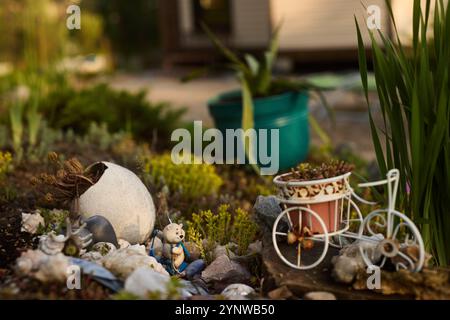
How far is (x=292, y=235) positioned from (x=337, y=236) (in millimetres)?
327

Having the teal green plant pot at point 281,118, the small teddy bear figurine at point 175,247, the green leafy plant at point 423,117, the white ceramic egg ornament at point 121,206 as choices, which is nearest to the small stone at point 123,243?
the white ceramic egg ornament at point 121,206

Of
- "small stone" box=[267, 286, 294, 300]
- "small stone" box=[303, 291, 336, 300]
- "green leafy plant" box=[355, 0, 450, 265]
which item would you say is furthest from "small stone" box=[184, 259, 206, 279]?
"green leafy plant" box=[355, 0, 450, 265]

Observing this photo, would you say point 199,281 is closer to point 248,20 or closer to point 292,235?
point 292,235

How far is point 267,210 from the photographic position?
3029 mm

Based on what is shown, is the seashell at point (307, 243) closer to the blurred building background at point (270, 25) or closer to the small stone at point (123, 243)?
the small stone at point (123, 243)

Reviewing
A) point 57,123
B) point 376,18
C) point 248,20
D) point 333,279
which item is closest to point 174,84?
point 248,20

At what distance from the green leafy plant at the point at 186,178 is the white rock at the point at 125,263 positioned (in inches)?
52.6

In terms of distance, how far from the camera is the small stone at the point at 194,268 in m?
2.82

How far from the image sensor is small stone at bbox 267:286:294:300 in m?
2.37

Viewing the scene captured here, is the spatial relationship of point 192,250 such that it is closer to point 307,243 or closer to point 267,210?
point 267,210

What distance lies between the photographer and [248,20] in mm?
13305

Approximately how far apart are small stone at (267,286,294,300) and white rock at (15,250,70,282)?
2.51 ft

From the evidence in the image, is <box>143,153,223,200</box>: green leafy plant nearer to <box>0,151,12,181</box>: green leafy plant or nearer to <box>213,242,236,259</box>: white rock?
<box>0,151,12,181</box>: green leafy plant

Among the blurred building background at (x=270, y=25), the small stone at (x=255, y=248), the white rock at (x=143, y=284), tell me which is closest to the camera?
the white rock at (x=143, y=284)
